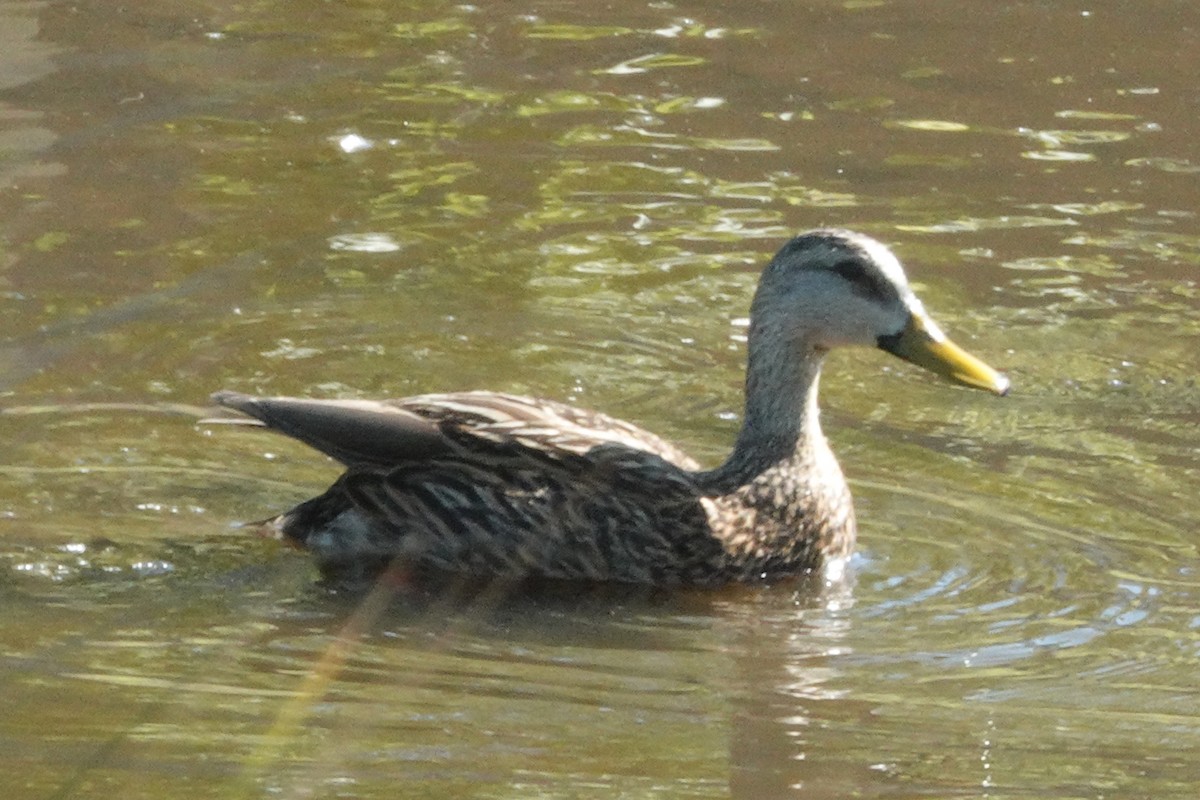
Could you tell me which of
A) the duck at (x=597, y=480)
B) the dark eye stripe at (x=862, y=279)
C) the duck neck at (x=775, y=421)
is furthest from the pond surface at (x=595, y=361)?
the dark eye stripe at (x=862, y=279)

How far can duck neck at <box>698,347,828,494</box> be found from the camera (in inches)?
331

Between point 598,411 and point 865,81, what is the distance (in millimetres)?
4700

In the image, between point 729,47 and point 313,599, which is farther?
point 729,47

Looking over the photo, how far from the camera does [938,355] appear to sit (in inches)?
328

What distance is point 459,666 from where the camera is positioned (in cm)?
698

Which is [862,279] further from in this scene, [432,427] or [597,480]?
[432,427]

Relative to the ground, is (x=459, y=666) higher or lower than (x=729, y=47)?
lower

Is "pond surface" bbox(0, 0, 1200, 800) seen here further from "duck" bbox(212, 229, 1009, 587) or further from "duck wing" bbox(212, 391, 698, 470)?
"duck wing" bbox(212, 391, 698, 470)

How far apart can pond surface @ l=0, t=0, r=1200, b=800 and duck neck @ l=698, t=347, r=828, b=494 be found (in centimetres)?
42

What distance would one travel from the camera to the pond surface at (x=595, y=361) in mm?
6375

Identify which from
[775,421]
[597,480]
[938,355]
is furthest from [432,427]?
[938,355]

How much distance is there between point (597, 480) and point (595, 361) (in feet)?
5.35

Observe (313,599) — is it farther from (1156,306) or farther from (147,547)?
(1156,306)

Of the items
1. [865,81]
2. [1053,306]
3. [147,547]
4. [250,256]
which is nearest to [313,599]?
[147,547]
